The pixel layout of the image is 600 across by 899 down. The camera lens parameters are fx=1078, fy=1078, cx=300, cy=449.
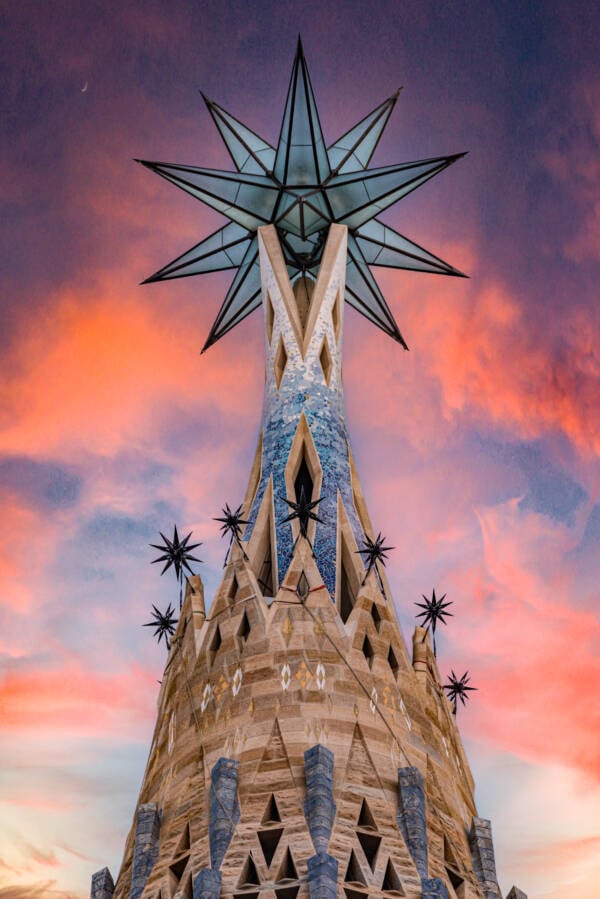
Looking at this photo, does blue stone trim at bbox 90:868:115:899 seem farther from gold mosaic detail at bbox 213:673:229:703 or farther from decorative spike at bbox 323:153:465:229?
decorative spike at bbox 323:153:465:229

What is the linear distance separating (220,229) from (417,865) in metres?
17.6

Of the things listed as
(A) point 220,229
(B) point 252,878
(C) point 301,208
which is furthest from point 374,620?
(A) point 220,229

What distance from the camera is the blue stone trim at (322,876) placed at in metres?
14.8

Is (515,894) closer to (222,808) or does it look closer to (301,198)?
(222,808)

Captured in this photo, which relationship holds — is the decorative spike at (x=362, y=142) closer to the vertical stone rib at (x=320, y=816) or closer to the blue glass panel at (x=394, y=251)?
the blue glass panel at (x=394, y=251)

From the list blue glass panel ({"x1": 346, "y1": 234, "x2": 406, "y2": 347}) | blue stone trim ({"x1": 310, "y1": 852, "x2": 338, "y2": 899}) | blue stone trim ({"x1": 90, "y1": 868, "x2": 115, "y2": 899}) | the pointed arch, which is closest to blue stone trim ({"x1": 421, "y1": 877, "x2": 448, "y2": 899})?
blue stone trim ({"x1": 310, "y1": 852, "x2": 338, "y2": 899})

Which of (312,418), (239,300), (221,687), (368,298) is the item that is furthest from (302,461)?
(368,298)

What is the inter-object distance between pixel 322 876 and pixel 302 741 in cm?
258

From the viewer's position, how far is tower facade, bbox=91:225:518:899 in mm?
15914

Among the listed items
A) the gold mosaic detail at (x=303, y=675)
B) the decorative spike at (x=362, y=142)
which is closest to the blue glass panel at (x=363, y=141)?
the decorative spike at (x=362, y=142)

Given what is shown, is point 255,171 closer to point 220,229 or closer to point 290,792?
point 220,229

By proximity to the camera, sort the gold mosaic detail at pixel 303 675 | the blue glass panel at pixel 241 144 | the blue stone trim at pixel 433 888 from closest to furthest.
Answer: the blue stone trim at pixel 433 888, the gold mosaic detail at pixel 303 675, the blue glass panel at pixel 241 144

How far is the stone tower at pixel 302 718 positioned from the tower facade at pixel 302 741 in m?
0.03

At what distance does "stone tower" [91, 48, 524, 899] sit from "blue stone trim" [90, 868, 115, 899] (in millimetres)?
27
